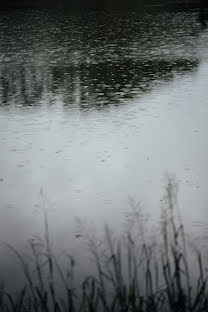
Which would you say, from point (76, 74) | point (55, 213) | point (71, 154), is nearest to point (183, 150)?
point (71, 154)

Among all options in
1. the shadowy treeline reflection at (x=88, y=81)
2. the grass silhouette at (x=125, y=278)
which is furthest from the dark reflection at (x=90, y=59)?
the grass silhouette at (x=125, y=278)

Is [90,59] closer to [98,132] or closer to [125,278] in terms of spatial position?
[98,132]

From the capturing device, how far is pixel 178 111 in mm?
10688

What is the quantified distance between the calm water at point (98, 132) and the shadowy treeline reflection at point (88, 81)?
0.02 m

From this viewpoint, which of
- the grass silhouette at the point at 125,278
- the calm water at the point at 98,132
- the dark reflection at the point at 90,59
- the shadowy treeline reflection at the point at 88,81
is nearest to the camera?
the grass silhouette at the point at 125,278

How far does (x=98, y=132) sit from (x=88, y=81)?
4.25 metres

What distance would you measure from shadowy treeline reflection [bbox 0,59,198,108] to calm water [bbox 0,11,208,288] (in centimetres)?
2

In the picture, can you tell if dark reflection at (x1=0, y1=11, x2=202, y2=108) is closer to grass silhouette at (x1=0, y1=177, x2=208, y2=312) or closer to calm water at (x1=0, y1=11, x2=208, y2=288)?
calm water at (x1=0, y1=11, x2=208, y2=288)

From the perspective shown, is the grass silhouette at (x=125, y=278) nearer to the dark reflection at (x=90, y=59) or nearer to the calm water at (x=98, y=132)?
the calm water at (x=98, y=132)

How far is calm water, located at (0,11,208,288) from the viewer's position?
660 centimetres

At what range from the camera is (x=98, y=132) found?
31.5 feet

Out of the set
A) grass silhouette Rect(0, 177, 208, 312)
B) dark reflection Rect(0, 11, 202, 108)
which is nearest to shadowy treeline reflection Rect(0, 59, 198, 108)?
dark reflection Rect(0, 11, 202, 108)

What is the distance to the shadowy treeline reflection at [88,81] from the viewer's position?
1201 centimetres

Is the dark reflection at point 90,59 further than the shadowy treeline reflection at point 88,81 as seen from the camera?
Yes
